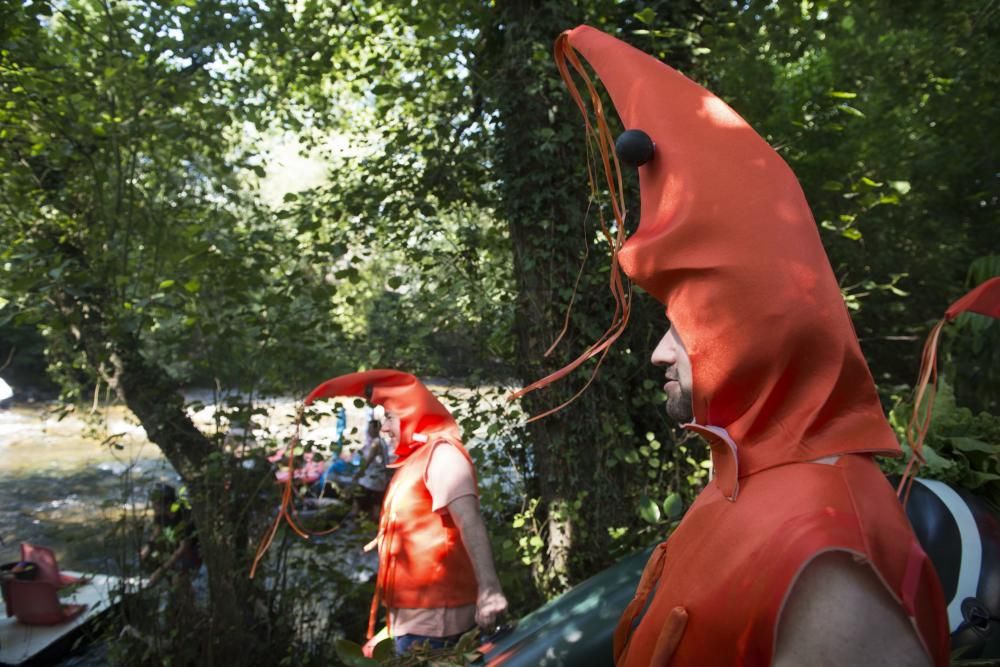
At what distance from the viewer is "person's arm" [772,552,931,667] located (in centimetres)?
112

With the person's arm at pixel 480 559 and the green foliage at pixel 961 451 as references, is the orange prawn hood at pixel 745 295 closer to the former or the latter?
the green foliage at pixel 961 451

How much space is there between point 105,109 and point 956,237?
29.6ft

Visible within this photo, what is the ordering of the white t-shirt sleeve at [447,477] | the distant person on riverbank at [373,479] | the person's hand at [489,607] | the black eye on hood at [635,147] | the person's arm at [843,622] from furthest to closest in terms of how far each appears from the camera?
the distant person on riverbank at [373,479] < the white t-shirt sleeve at [447,477] < the person's hand at [489,607] < the black eye on hood at [635,147] < the person's arm at [843,622]


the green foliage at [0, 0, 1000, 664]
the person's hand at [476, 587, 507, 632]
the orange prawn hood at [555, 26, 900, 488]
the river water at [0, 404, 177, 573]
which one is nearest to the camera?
the orange prawn hood at [555, 26, 900, 488]

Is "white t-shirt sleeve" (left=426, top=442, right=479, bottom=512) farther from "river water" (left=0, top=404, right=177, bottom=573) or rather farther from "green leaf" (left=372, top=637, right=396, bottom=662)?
"river water" (left=0, top=404, right=177, bottom=573)

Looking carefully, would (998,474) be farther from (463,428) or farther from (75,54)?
(75,54)

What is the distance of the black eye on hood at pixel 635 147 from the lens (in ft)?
4.97

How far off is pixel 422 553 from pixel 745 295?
236 centimetres

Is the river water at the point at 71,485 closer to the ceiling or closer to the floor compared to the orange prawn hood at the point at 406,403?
closer to the floor

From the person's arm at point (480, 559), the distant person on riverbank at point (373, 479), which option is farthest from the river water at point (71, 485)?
the person's arm at point (480, 559)

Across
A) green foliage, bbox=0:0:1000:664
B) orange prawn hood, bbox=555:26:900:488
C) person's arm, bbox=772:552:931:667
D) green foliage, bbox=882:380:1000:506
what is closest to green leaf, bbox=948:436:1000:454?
green foliage, bbox=882:380:1000:506

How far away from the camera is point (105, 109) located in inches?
211

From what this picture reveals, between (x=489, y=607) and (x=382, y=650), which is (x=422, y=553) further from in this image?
(x=382, y=650)

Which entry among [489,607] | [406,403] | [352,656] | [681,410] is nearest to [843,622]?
[681,410]
